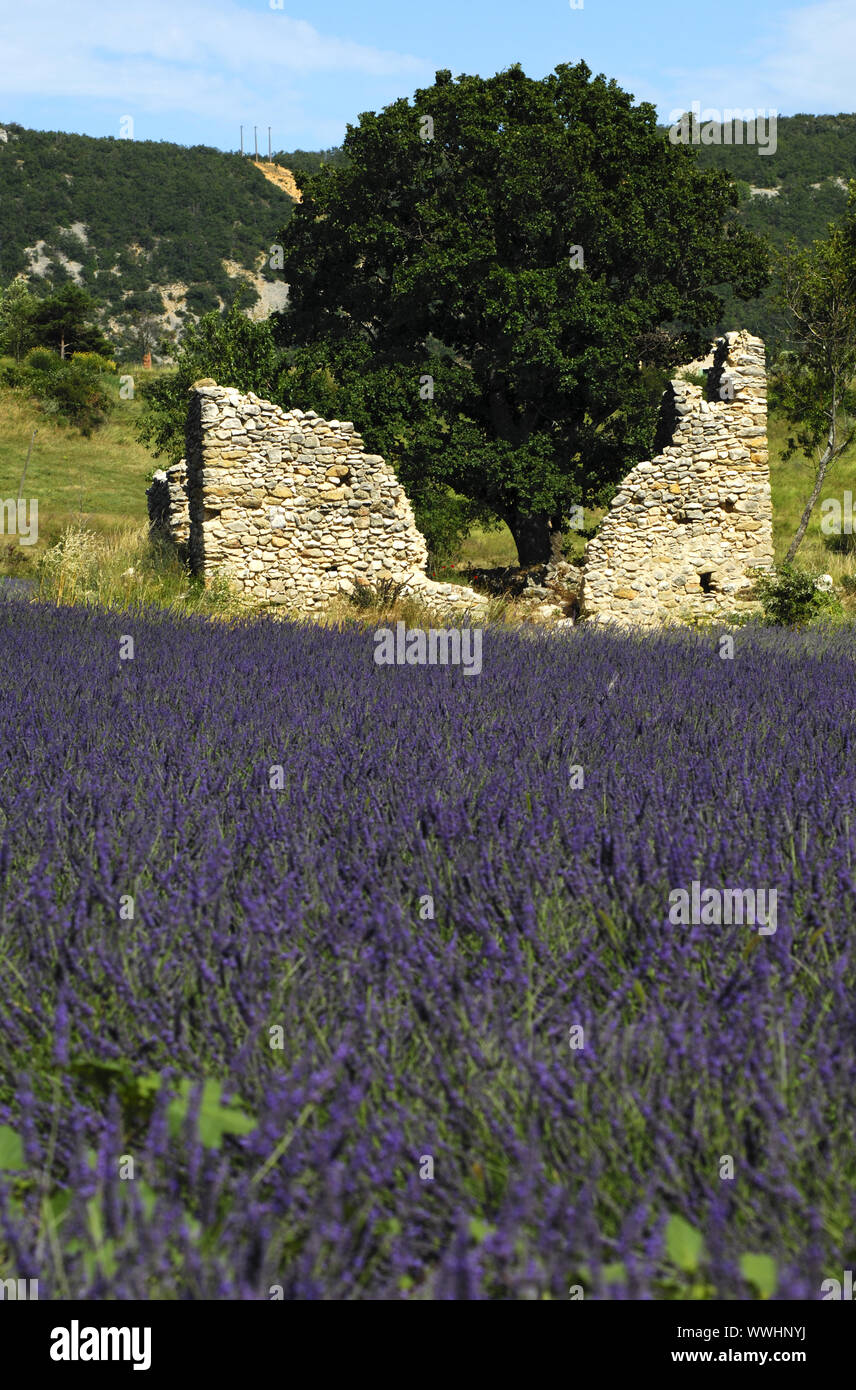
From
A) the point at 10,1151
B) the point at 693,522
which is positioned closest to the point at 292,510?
the point at 693,522

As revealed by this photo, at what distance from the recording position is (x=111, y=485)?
953 inches

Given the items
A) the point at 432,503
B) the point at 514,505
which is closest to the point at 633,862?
the point at 432,503

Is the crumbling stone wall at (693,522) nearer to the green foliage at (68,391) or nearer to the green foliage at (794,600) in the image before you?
the green foliage at (794,600)

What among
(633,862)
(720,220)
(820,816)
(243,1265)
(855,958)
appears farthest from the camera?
(720,220)

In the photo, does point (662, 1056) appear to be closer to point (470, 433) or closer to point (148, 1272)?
point (148, 1272)

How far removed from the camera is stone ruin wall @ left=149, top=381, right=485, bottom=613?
11414mm

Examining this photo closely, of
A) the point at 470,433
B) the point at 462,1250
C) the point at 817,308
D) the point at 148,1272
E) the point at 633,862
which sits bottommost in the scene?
the point at 148,1272

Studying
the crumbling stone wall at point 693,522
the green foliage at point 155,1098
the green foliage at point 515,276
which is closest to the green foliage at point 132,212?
the green foliage at point 515,276

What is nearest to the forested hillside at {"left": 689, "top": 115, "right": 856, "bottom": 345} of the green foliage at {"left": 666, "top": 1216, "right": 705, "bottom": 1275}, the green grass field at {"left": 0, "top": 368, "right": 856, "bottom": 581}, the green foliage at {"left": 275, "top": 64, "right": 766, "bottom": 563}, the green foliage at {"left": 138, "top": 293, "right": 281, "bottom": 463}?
the green grass field at {"left": 0, "top": 368, "right": 856, "bottom": 581}

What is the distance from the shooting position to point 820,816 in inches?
107

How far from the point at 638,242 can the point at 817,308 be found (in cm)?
279

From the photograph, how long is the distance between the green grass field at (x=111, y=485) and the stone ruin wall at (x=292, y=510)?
1.57 m

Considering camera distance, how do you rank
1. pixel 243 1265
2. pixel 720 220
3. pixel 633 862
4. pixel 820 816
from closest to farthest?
1. pixel 243 1265
2. pixel 633 862
3. pixel 820 816
4. pixel 720 220

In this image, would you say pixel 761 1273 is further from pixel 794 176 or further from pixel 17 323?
pixel 794 176
